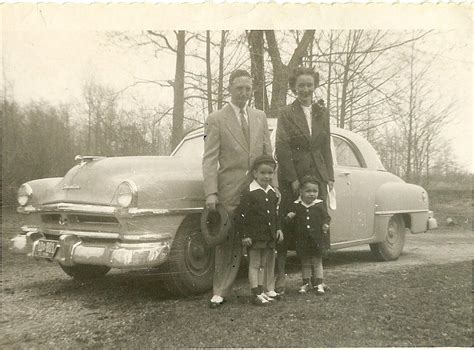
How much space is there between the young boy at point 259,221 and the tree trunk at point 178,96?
50.4 inches

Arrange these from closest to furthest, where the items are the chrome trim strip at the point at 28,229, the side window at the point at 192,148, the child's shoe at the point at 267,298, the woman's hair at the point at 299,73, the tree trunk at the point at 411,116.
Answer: the child's shoe at the point at 267,298 → the woman's hair at the point at 299,73 → the chrome trim strip at the point at 28,229 → the tree trunk at the point at 411,116 → the side window at the point at 192,148

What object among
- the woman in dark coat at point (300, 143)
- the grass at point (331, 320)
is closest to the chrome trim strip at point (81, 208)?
the grass at point (331, 320)

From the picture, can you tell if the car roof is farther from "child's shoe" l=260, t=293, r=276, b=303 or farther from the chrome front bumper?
"child's shoe" l=260, t=293, r=276, b=303

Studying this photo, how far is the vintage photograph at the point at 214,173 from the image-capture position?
3.12 meters

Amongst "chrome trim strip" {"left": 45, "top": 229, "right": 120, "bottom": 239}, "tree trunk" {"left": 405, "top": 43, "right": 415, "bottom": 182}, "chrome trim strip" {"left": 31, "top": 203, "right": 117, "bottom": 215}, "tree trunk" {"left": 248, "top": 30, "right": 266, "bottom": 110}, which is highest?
"tree trunk" {"left": 248, "top": 30, "right": 266, "bottom": 110}

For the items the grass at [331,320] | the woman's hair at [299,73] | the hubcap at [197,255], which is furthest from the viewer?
the woman's hair at [299,73]

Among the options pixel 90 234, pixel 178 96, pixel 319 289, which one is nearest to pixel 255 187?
pixel 319 289

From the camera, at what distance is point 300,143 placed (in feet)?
12.3

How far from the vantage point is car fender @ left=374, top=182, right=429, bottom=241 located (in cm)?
496

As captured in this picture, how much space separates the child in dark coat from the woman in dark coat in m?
0.07

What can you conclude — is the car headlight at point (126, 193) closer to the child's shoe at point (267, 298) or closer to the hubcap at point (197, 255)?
the hubcap at point (197, 255)

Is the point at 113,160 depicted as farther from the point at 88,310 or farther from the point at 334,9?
the point at 334,9

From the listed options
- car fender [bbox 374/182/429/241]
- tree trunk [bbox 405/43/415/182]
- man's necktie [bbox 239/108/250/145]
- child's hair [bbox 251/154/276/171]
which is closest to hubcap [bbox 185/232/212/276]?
child's hair [bbox 251/154/276/171]

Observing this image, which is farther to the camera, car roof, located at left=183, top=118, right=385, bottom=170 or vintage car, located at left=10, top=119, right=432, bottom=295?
car roof, located at left=183, top=118, right=385, bottom=170
